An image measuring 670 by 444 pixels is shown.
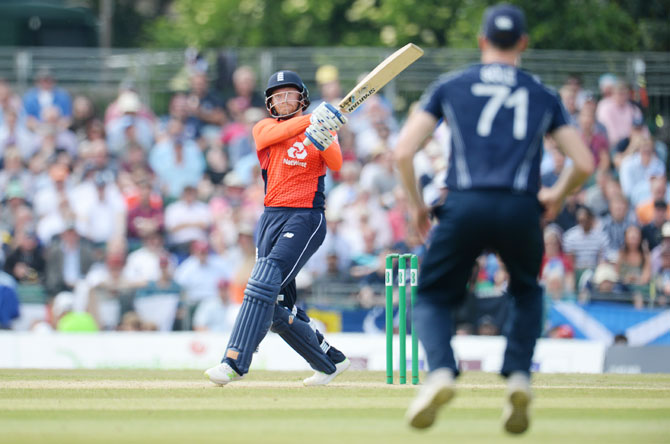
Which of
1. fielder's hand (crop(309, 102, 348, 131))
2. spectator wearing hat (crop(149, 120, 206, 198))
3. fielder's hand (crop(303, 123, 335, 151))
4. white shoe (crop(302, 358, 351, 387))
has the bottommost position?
white shoe (crop(302, 358, 351, 387))

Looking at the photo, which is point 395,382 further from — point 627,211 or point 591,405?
point 627,211

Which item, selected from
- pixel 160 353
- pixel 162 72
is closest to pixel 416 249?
pixel 160 353

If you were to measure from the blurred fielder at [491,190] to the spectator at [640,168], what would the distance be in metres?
11.6

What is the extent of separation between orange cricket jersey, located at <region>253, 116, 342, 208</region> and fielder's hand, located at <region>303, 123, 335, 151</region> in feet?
0.33

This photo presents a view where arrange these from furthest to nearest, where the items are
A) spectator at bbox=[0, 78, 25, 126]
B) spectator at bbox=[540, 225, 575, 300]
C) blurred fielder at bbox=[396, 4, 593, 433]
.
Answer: spectator at bbox=[0, 78, 25, 126] → spectator at bbox=[540, 225, 575, 300] → blurred fielder at bbox=[396, 4, 593, 433]

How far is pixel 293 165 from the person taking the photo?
8664 mm

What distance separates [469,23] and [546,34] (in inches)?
66.5

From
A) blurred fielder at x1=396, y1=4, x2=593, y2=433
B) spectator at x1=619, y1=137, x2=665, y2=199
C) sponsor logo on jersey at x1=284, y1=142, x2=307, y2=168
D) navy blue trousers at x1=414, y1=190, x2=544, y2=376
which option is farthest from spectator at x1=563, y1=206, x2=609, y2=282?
blurred fielder at x1=396, y1=4, x2=593, y2=433

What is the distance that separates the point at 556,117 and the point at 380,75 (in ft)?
10.2

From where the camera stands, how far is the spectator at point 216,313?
14.5 metres

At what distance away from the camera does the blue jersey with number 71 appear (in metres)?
5.94

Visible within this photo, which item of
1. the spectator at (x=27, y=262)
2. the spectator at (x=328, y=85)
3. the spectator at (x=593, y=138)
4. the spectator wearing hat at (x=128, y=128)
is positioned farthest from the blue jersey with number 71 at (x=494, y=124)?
the spectator wearing hat at (x=128, y=128)

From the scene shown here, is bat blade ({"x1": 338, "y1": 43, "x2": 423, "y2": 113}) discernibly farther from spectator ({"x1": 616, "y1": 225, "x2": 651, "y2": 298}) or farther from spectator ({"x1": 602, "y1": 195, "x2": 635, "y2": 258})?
spectator ({"x1": 602, "y1": 195, "x2": 635, "y2": 258})

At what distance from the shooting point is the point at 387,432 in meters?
5.95
